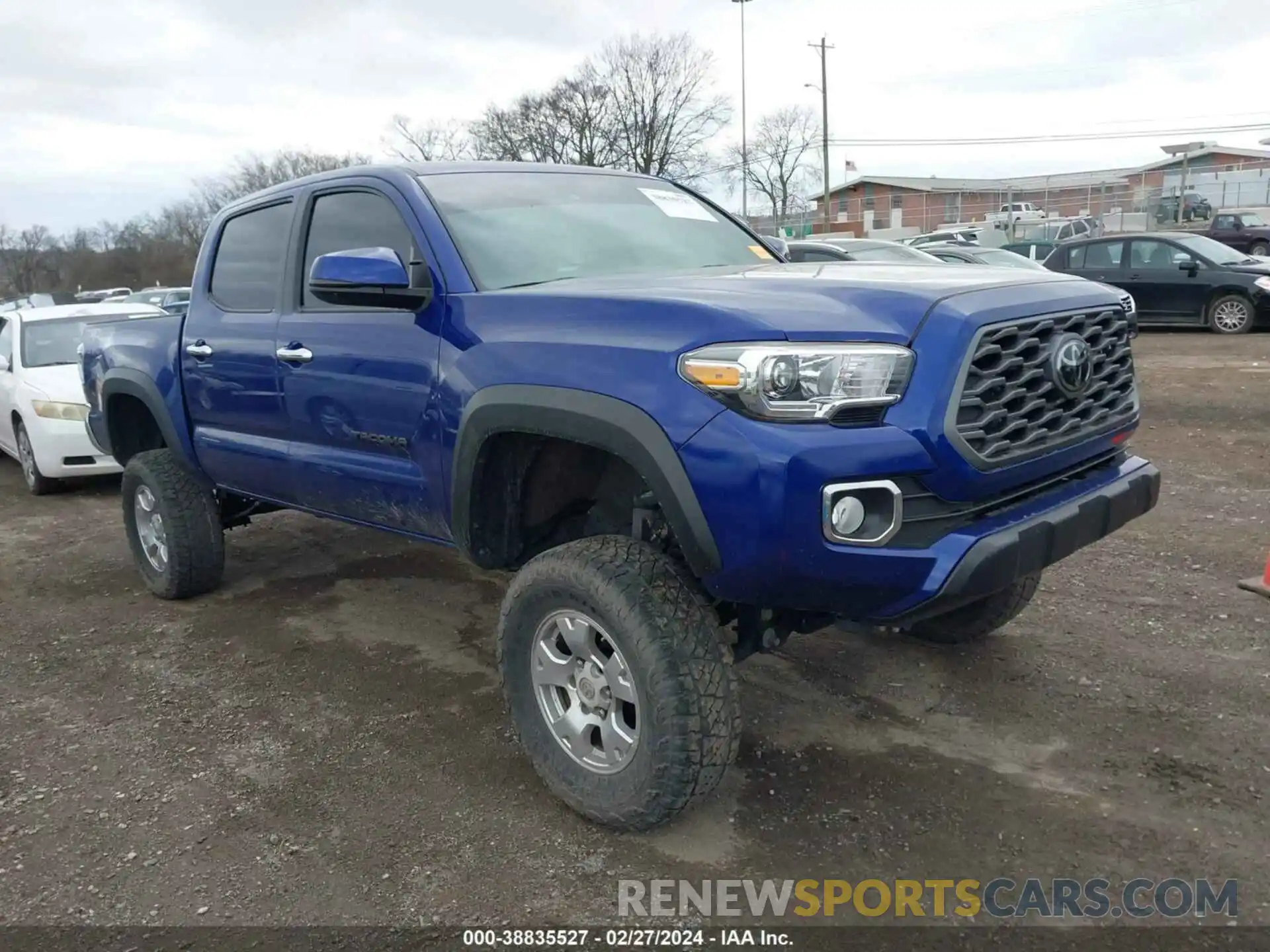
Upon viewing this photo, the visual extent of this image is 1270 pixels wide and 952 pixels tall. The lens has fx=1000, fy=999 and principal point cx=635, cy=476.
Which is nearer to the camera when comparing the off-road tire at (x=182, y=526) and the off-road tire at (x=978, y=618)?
the off-road tire at (x=978, y=618)

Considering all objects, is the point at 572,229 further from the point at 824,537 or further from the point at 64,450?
the point at 64,450

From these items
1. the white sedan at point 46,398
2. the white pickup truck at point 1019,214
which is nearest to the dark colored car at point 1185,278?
the white sedan at point 46,398

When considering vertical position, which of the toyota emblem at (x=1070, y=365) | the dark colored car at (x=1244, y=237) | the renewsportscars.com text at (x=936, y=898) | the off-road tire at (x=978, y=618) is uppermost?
the dark colored car at (x=1244, y=237)

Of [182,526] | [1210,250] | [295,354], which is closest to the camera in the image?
[295,354]

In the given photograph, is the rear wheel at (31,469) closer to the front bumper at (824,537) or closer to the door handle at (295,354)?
the door handle at (295,354)

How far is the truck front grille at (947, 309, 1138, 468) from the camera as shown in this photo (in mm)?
2564

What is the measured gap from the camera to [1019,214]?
125ft

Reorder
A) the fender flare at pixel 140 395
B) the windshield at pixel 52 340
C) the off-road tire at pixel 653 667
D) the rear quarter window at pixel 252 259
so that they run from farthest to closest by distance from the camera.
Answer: the windshield at pixel 52 340 → the fender flare at pixel 140 395 → the rear quarter window at pixel 252 259 → the off-road tire at pixel 653 667

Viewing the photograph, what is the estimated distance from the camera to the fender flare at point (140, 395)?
4891 millimetres

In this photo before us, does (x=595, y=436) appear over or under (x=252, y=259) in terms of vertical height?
under

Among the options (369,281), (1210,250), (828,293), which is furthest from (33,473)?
(1210,250)

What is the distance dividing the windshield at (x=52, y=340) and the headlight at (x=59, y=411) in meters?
0.60

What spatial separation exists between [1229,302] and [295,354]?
13.4 meters

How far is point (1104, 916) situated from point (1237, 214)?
1099 inches
